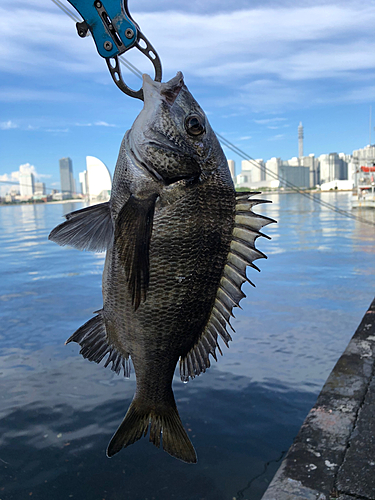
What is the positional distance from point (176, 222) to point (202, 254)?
0.65ft

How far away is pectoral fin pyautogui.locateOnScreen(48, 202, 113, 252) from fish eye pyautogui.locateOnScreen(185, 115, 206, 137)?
53 centimetres

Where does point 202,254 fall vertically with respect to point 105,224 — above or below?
below

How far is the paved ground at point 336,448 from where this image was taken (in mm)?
3303

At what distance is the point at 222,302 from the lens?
2057mm

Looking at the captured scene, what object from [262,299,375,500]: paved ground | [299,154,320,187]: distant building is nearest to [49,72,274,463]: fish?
[262,299,375,500]: paved ground

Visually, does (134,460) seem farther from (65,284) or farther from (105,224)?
(65,284)

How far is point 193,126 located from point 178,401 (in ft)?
15.7

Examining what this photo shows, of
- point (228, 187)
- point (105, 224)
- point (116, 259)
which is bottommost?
point (116, 259)

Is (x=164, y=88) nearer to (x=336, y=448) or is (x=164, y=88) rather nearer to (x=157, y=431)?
(x=157, y=431)

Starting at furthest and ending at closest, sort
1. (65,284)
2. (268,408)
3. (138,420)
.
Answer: (65,284), (268,408), (138,420)

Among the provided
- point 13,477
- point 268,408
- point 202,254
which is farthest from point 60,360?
point 202,254

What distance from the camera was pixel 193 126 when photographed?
1953 mm

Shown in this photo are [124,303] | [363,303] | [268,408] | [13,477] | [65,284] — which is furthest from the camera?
[65,284]

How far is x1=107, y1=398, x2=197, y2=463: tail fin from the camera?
2032mm
